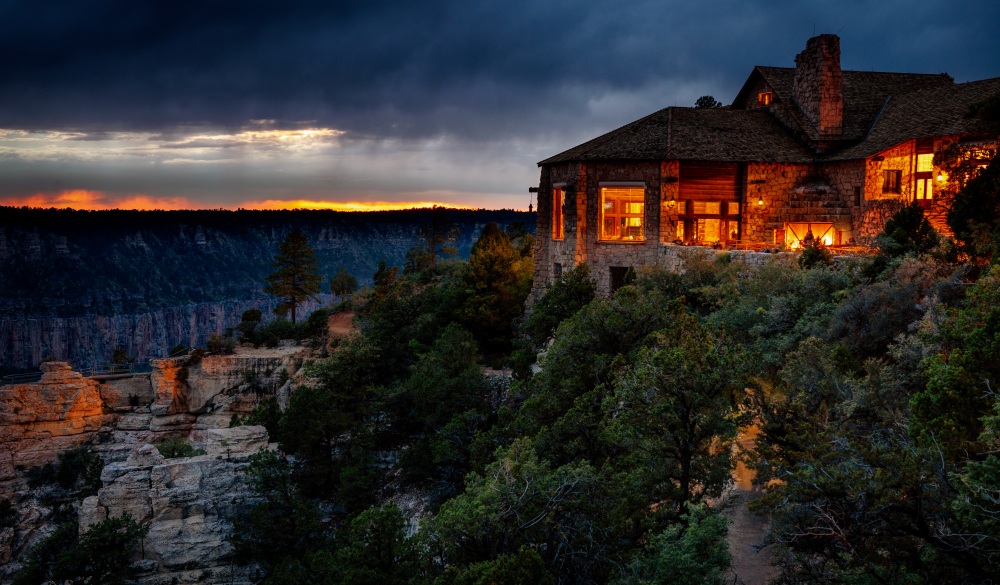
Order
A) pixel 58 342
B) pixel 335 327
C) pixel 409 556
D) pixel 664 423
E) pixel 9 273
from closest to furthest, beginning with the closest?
1. pixel 664 423
2. pixel 409 556
3. pixel 335 327
4. pixel 58 342
5. pixel 9 273

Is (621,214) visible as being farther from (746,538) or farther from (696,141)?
Answer: (746,538)

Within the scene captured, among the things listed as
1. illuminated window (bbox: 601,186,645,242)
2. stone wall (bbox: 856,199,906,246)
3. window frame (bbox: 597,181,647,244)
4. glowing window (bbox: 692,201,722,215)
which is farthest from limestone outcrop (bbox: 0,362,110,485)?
stone wall (bbox: 856,199,906,246)

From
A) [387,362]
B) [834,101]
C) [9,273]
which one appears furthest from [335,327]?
[9,273]

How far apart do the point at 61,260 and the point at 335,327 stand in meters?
51.9

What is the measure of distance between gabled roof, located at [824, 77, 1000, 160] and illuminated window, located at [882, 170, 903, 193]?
997 millimetres

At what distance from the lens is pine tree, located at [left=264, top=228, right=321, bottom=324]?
184ft

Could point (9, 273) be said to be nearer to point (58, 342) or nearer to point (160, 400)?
point (58, 342)

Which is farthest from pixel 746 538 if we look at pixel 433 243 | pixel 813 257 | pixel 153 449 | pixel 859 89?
pixel 433 243

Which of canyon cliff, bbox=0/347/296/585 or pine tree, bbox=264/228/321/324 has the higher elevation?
pine tree, bbox=264/228/321/324

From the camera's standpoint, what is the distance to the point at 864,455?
7.58 m

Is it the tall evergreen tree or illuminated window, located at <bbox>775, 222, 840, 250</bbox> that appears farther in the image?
the tall evergreen tree

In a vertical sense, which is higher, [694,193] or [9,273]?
[694,193]

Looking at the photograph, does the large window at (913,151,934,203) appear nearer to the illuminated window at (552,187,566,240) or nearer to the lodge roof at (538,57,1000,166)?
the lodge roof at (538,57,1000,166)

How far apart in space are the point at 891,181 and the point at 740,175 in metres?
5.04
